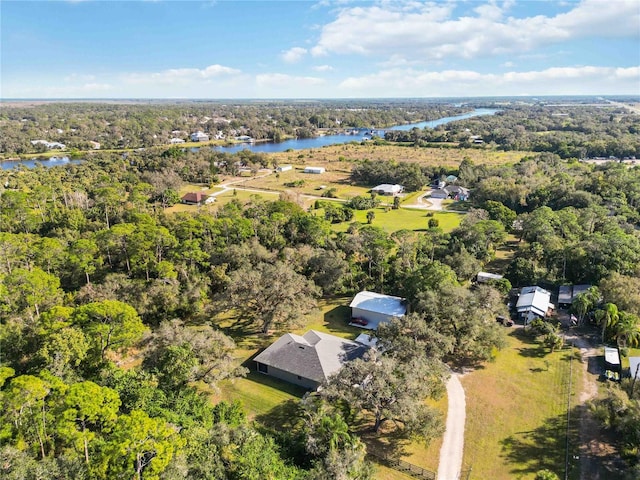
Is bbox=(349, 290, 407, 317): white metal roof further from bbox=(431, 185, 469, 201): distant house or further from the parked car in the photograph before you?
bbox=(431, 185, 469, 201): distant house

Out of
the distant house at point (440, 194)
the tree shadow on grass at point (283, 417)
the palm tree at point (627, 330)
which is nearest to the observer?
the tree shadow on grass at point (283, 417)

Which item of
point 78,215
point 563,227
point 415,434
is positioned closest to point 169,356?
point 415,434

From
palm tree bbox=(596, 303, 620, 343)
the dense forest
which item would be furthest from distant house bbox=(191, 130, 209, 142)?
palm tree bbox=(596, 303, 620, 343)

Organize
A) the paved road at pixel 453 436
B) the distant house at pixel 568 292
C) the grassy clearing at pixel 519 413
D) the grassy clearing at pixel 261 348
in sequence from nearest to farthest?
the paved road at pixel 453 436, the grassy clearing at pixel 519 413, the grassy clearing at pixel 261 348, the distant house at pixel 568 292

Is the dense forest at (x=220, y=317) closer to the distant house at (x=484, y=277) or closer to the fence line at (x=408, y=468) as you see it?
the distant house at (x=484, y=277)

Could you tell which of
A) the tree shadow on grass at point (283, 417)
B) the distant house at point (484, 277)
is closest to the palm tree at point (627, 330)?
the distant house at point (484, 277)

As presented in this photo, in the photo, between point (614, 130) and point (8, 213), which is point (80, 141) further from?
point (614, 130)

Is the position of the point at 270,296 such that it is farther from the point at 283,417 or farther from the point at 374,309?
the point at 283,417
